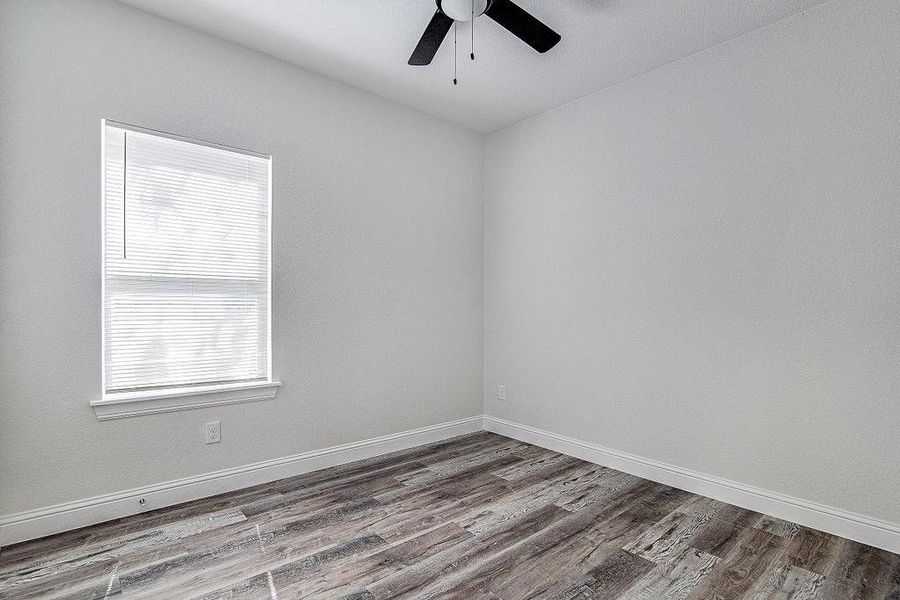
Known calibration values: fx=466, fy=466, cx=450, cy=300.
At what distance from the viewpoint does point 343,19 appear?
2572mm

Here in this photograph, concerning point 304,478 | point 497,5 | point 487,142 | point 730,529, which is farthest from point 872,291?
point 304,478

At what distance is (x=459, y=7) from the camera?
2.16 meters

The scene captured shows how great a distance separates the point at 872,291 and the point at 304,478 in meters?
3.32

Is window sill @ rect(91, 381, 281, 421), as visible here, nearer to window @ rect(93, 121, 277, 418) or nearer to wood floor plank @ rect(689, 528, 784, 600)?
window @ rect(93, 121, 277, 418)

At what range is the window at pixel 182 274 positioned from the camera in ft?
8.11

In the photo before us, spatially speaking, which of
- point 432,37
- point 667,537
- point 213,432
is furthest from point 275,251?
point 667,537

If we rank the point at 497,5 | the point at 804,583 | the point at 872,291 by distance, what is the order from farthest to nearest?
the point at 872,291 → the point at 497,5 → the point at 804,583

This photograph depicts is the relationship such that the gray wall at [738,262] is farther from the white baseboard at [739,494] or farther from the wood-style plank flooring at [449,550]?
the wood-style plank flooring at [449,550]

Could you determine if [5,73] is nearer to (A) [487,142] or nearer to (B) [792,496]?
(A) [487,142]

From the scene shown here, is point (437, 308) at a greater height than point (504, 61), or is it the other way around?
point (504, 61)

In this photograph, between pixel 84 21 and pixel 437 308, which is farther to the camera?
pixel 437 308

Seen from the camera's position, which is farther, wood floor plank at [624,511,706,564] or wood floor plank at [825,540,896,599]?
wood floor plank at [624,511,706,564]

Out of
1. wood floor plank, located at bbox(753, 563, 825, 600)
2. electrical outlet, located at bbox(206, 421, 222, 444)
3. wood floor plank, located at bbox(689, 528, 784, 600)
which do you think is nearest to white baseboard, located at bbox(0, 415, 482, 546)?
electrical outlet, located at bbox(206, 421, 222, 444)

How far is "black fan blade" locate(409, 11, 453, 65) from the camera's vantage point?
2.24m
